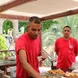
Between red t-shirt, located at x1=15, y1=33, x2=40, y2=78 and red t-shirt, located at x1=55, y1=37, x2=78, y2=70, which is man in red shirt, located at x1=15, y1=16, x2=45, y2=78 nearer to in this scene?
red t-shirt, located at x1=15, y1=33, x2=40, y2=78

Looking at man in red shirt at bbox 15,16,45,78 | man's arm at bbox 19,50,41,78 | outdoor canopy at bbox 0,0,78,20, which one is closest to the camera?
man's arm at bbox 19,50,41,78

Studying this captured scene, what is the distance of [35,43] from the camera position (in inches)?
89.5

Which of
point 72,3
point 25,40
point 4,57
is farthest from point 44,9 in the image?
point 25,40

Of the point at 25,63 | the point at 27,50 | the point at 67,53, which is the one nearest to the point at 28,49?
the point at 27,50

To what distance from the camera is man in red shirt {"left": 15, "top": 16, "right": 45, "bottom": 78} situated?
6.64ft

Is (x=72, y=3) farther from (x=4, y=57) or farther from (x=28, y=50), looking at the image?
(x=4, y=57)

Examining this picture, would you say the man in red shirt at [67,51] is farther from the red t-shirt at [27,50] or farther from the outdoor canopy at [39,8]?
the red t-shirt at [27,50]

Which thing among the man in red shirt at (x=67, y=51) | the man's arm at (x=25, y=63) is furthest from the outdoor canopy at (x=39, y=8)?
the man's arm at (x=25, y=63)

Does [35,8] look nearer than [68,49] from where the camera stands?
No

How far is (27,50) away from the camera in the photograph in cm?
217

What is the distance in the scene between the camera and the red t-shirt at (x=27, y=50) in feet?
6.92

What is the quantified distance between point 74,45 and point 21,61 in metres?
2.10

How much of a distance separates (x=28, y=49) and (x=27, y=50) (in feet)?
0.06

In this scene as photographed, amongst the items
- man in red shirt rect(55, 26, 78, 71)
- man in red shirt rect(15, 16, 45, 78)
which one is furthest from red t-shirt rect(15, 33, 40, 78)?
man in red shirt rect(55, 26, 78, 71)
